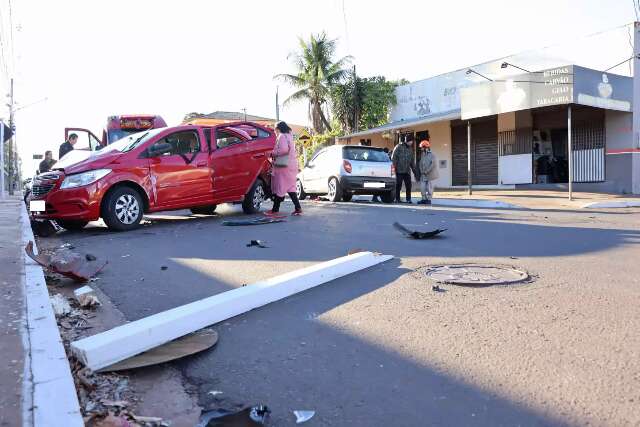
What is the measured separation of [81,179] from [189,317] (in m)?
5.89

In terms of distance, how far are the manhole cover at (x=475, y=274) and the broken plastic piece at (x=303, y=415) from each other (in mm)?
2461

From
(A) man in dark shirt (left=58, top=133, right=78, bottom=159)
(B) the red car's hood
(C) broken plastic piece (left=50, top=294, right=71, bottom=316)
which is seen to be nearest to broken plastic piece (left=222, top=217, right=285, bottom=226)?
(B) the red car's hood

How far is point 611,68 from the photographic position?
54.5 ft

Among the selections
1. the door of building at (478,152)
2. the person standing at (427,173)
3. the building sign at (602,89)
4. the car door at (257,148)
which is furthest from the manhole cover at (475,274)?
the door of building at (478,152)

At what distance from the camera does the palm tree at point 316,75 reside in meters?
34.9

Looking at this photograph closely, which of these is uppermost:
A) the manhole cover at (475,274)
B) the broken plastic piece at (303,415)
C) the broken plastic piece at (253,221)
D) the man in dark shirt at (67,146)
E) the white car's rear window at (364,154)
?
the man in dark shirt at (67,146)

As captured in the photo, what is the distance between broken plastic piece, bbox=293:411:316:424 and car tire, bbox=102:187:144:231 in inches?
279

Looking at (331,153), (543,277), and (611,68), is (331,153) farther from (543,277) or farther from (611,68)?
(543,277)

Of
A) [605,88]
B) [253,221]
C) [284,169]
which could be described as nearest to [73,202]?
[253,221]

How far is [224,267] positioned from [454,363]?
3.28 metres

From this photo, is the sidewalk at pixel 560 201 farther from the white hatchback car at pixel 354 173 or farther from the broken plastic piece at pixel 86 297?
the broken plastic piece at pixel 86 297

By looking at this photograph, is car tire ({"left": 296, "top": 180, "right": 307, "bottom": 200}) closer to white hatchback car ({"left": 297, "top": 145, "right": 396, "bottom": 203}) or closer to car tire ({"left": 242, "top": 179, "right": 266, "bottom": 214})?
white hatchback car ({"left": 297, "top": 145, "right": 396, "bottom": 203})

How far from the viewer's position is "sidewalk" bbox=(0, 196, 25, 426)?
7.58ft

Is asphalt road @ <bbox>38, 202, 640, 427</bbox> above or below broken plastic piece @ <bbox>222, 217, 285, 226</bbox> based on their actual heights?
below
